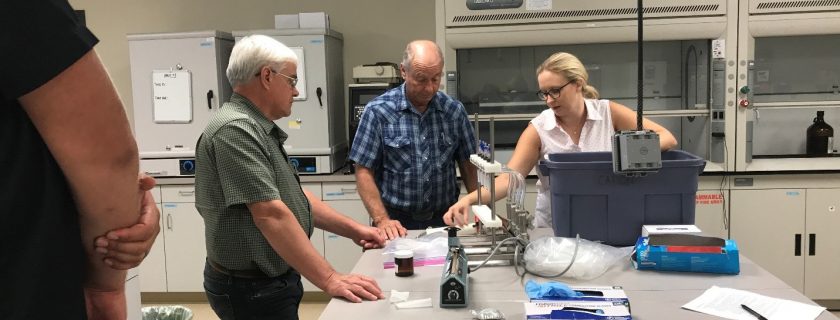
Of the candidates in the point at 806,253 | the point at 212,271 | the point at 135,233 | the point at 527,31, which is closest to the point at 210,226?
the point at 212,271

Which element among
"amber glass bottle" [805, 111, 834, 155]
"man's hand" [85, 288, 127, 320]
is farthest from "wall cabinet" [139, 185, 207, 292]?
"amber glass bottle" [805, 111, 834, 155]

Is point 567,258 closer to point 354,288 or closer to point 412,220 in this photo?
point 354,288

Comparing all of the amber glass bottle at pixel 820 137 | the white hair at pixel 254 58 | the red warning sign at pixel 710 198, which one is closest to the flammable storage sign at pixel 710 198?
the red warning sign at pixel 710 198

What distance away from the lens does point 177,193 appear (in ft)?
12.6

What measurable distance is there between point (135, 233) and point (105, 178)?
10 cm

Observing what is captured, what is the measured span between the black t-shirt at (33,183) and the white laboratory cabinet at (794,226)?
3.44 metres

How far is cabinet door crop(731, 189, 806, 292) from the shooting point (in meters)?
3.45

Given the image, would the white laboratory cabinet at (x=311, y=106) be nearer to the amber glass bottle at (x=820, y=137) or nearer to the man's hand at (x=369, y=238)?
the man's hand at (x=369, y=238)

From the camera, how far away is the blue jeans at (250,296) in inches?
71.0

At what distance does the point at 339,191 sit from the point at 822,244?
271 cm

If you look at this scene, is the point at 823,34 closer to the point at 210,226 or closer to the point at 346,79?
the point at 346,79

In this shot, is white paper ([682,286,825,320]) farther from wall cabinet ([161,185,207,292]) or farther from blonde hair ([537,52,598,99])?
wall cabinet ([161,185,207,292])

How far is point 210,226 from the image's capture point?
1807 millimetres

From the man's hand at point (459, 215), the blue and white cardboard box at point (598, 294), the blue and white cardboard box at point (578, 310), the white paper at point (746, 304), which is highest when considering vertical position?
the man's hand at point (459, 215)
